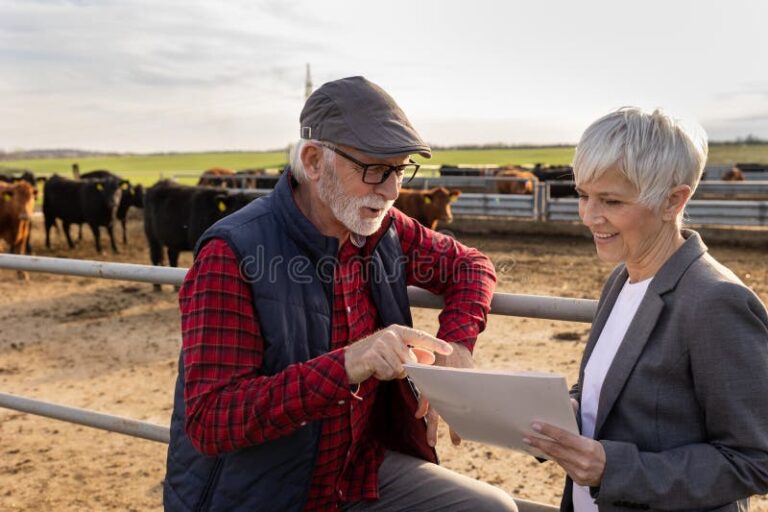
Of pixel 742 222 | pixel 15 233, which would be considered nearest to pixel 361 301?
pixel 15 233

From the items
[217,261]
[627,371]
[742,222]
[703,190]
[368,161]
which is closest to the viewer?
[627,371]

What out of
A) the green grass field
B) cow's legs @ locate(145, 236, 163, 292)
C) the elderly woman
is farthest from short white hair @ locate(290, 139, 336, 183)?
the green grass field

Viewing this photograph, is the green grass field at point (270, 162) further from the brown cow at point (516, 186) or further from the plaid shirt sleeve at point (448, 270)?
the plaid shirt sleeve at point (448, 270)

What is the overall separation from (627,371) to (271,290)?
86 centimetres

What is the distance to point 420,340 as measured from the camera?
1.72m

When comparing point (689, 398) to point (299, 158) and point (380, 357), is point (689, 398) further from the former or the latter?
point (299, 158)

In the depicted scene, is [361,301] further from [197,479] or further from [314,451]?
[197,479]

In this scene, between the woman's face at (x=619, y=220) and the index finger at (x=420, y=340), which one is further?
Result: the index finger at (x=420, y=340)

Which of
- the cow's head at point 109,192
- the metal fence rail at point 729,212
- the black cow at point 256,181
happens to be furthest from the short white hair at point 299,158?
the black cow at point 256,181

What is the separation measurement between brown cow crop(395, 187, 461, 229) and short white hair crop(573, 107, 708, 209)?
40.1ft

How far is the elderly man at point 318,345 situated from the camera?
169 cm

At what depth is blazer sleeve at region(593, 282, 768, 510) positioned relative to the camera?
1461mm

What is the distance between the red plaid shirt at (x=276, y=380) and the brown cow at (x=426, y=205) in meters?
11.7

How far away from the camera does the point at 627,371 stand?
159 cm
